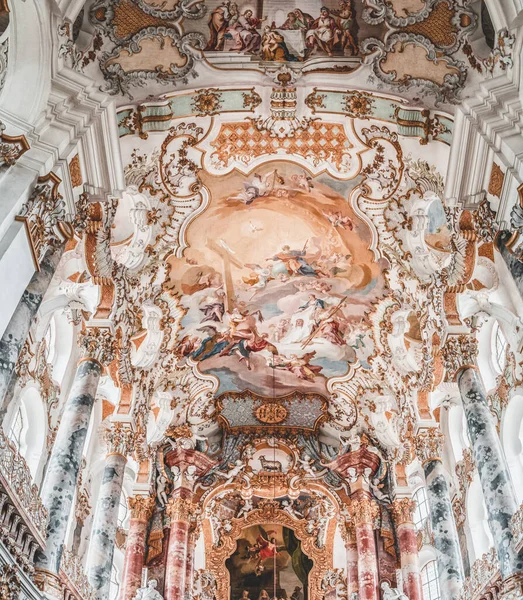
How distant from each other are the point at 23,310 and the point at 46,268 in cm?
99

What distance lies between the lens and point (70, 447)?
472 inches

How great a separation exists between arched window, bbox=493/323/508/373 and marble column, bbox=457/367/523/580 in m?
1.29

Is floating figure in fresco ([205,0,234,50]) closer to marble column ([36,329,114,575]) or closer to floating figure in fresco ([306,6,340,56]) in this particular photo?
floating figure in fresco ([306,6,340,56])

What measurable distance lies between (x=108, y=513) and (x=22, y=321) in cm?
639

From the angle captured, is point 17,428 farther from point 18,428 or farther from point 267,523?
point 267,523

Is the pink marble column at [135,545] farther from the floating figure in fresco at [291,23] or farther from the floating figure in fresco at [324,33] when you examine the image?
the floating figure in fresco at [291,23]

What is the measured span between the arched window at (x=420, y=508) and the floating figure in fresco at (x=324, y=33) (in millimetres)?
12493

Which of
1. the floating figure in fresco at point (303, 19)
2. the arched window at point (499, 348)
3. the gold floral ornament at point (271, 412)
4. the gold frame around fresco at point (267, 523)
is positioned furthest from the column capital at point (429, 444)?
the floating figure in fresco at point (303, 19)

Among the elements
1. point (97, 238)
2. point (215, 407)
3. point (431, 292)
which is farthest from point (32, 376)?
point (215, 407)

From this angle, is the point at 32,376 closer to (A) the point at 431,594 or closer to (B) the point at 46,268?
(B) the point at 46,268

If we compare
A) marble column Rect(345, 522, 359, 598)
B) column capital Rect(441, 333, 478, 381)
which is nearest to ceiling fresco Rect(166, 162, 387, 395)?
column capital Rect(441, 333, 478, 381)

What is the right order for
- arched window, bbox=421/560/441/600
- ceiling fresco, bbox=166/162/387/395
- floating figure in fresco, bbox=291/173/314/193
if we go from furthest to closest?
1. arched window, bbox=421/560/441/600
2. ceiling fresco, bbox=166/162/387/395
3. floating figure in fresco, bbox=291/173/314/193

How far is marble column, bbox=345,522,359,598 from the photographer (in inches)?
761

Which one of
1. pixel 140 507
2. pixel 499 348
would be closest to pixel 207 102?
pixel 499 348
